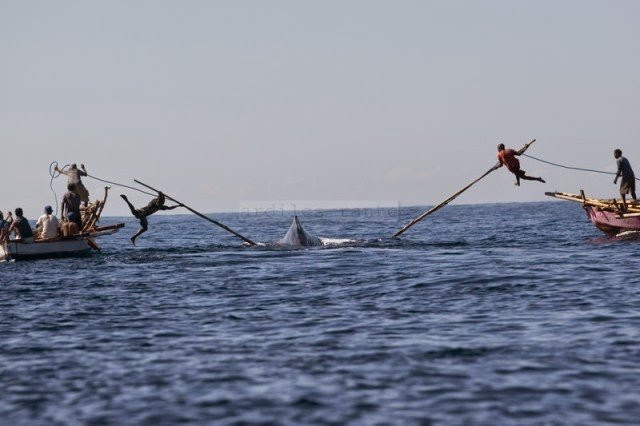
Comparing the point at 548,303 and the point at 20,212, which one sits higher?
the point at 20,212

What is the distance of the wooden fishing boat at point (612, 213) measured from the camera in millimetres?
31406

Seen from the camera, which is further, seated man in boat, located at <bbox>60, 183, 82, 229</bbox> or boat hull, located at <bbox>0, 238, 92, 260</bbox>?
seated man in boat, located at <bbox>60, 183, 82, 229</bbox>

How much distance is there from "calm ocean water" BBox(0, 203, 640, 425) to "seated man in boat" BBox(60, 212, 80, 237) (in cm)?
835

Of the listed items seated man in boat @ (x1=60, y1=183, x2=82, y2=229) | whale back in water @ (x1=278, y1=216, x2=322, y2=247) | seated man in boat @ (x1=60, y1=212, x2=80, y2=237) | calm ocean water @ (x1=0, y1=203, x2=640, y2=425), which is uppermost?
seated man in boat @ (x1=60, y1=183, x2=82, y2=229)

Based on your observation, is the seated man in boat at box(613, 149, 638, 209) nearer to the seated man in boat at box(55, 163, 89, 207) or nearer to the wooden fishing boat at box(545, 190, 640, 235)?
the wooden fishing boat at box(545, 190, 640, 235)

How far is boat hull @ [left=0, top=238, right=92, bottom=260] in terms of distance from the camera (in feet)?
101

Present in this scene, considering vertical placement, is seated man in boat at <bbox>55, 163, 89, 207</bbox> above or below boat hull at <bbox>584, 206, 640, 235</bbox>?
above

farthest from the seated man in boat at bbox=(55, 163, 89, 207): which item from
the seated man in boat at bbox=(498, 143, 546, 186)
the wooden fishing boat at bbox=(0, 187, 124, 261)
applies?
the seated man in boat at bbox=(498, 143, 546, 186)

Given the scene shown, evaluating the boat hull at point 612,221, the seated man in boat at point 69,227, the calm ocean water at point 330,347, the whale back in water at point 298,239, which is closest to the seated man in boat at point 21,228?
the seated man in boat at point 69,227

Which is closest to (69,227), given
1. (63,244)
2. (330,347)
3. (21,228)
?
(63,244)

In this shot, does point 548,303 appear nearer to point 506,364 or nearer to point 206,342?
point 506,364

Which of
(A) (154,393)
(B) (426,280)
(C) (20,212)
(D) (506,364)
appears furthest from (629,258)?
(C) (20,212)

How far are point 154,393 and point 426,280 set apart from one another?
39.9 feet

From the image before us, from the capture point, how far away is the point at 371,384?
33.3 ft
